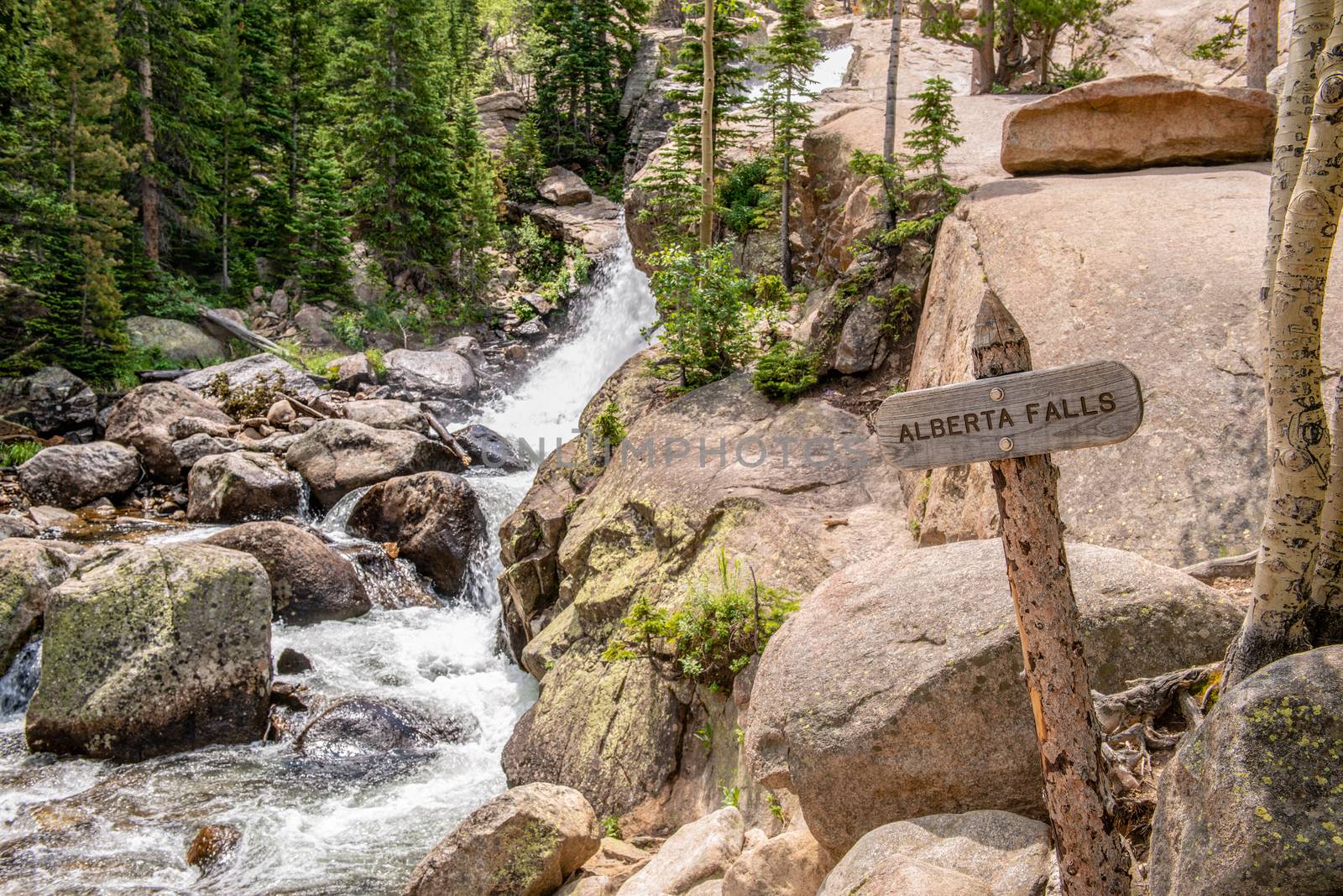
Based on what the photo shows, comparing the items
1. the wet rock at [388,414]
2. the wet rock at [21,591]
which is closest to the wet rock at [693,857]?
the wet rock at [21,591]

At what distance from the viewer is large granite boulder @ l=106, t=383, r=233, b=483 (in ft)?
55.7

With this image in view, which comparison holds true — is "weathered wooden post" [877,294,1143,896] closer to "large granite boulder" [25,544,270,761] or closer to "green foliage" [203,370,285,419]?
"large granite boulder" [25,544,270,761]

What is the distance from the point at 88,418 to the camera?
19625 millimetres

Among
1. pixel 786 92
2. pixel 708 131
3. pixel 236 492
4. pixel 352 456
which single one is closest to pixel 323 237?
pixel 352 456

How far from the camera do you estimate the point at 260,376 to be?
2091cm

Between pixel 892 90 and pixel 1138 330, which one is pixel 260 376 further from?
pixel 1138 330

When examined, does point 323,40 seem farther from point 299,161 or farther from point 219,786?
point 219,786

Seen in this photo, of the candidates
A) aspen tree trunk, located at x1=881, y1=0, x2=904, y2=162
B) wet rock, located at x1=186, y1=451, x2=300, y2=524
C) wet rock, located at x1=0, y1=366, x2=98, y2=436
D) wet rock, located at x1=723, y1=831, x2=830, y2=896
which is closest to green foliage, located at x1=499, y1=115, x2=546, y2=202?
wet rock, located at x1=0, y1=366, x2=98, y2=436

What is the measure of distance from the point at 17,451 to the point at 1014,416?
67.2ft

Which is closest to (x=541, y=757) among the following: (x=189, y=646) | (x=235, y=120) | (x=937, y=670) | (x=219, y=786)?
(x=219, y=786)

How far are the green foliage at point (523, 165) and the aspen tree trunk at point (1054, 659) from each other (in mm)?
32188

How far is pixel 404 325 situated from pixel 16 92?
11713 millimetres

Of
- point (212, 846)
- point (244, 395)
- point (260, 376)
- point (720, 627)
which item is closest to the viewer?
point (720, 627)

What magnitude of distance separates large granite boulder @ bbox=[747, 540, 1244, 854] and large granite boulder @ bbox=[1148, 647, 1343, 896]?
1024 millimetres
